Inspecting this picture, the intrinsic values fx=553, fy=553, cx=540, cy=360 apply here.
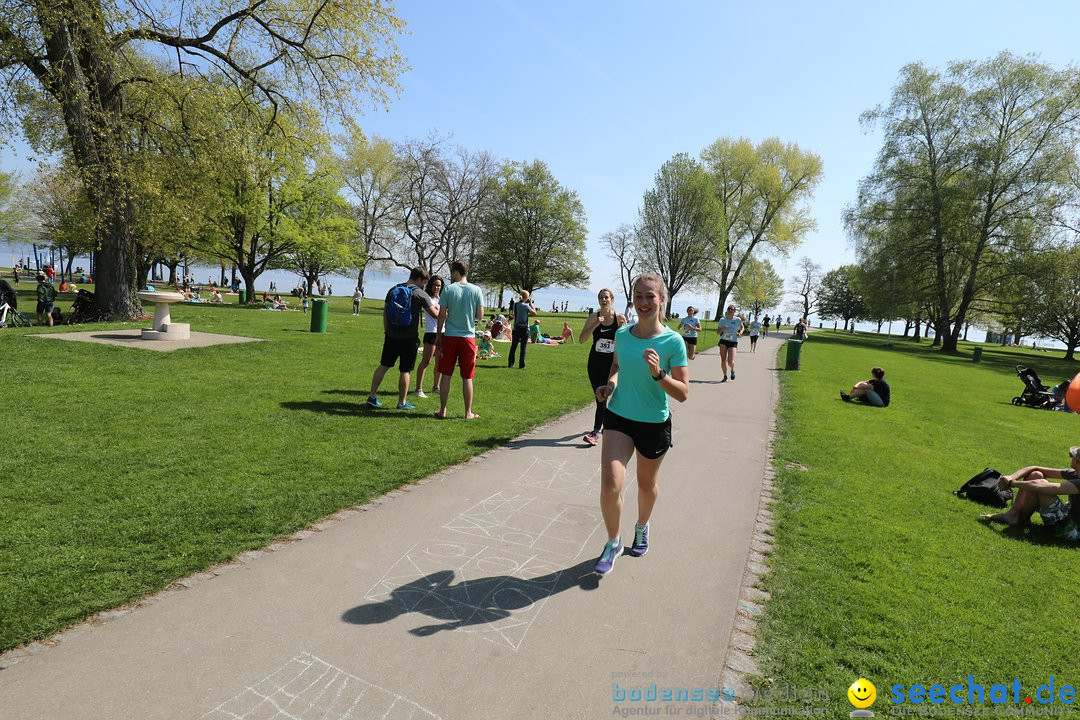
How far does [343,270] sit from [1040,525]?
176ft

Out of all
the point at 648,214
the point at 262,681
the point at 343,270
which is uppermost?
the point at 648,214

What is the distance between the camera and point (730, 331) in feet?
46.3

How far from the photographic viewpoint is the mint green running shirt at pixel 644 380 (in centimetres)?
373

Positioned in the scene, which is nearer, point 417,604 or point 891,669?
point 891,669

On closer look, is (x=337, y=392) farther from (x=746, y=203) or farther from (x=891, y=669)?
(x=746, y=203)

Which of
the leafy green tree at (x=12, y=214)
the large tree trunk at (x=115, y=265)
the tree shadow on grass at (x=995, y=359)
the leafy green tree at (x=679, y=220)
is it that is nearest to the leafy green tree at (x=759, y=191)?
the leafy green tree at (x=679, y=220)

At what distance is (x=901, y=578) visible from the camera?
3.97 meters

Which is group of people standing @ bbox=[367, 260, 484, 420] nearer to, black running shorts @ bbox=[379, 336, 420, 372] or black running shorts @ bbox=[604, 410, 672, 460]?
black running shorts @ bbox=[379, 336, 420, 372]

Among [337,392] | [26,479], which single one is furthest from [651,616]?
[337,392]

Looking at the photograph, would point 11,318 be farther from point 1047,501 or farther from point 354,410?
point 1047,501

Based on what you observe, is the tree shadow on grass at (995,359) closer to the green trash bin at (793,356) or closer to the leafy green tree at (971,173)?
the leafy green tree at (971,173)

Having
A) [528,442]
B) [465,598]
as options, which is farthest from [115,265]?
[465,598]

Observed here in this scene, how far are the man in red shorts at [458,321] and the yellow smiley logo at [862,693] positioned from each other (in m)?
5.35

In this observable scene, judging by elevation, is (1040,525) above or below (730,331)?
below
